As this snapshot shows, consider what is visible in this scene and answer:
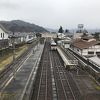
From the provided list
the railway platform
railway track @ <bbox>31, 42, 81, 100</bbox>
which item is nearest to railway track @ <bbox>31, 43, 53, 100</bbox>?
railway track @ <bbox>31, 42, 81, 100</bbox>

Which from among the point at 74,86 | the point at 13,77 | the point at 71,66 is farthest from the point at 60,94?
the point at 71,66

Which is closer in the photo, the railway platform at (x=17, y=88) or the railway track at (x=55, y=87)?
the railway platform at (x=17, y=88)

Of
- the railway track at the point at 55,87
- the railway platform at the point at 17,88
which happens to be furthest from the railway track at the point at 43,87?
the railway platform at the point at 17,88

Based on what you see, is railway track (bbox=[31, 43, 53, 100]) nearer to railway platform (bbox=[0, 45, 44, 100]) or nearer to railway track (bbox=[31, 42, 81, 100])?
railway track (bbox=[31, 42, 81, 100])

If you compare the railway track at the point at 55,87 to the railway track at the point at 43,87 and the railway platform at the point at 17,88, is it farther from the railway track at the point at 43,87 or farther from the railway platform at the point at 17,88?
the railway platform at the point at 17,88

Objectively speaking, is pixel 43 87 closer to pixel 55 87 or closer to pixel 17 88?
pixel 55 87

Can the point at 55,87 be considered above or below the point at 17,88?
below

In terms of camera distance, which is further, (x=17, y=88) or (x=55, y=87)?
(x=55, y=87)

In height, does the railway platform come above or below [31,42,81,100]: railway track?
above

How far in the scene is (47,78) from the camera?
Result: 1162 inches

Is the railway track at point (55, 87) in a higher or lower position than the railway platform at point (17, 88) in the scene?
lower

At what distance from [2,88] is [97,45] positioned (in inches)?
1549

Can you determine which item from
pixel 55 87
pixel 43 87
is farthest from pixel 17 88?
pixel 55 87

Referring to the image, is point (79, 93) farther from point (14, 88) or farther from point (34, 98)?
point (14, 88)
